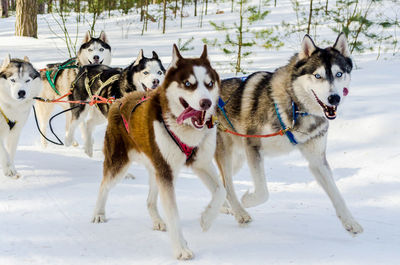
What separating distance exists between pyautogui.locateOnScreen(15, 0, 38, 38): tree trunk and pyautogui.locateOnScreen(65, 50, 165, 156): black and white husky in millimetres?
7888

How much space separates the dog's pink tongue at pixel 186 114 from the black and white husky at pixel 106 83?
218cm

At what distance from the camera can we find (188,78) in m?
2.79

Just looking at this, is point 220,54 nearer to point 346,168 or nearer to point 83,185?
point 346,168

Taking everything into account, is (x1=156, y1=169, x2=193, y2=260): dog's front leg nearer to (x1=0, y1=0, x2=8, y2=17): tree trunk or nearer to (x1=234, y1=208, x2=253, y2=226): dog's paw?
(x1=234, y1=208, x2=253, y2=226): dog's paw

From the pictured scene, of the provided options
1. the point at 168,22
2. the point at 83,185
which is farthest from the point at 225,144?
the point at 168,22

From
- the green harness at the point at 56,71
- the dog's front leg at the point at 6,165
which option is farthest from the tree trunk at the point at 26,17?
the dog's front leg at the point at 6,165

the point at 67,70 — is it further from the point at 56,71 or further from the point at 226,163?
the point at 226,163

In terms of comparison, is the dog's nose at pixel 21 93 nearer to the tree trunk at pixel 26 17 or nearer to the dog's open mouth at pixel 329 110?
the dog's open mouth at pixel 329 110

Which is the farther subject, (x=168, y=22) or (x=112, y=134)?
(x=168, y=22)

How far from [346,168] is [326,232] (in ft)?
7.73

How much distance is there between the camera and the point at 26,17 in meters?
13.1

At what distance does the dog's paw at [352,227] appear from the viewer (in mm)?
3254

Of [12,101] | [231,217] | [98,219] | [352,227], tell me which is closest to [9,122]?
[12,101]

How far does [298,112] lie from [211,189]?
3.02 ft
